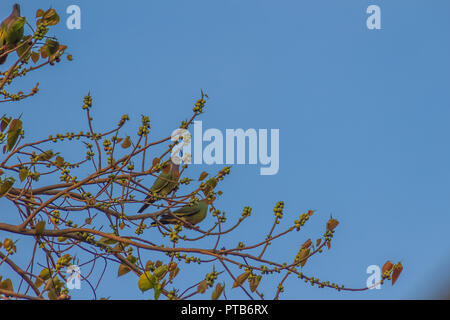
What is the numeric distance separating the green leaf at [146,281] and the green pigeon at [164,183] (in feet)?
1.84

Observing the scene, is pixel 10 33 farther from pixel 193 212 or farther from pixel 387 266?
pixel 387 266

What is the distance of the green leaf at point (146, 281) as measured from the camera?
3.46 meters

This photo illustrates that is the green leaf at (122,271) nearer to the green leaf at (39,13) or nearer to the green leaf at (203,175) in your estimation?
the green leaf at (203,175)

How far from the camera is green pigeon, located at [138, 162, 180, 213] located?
3.93 metres

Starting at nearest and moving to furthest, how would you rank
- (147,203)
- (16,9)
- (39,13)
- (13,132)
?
(147,203) < (13,132) < (39,13) < (16,9)

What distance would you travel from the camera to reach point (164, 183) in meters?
4.04

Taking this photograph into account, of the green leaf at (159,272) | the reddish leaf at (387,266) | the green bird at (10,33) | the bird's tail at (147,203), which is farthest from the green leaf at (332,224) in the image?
the green bird at (10,33)

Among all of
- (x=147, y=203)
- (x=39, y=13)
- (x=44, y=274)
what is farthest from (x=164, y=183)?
(x=39, y=13)

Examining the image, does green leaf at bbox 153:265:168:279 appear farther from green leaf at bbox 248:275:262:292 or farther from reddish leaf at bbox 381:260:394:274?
reddish leaf at bbox 381:260:394:274

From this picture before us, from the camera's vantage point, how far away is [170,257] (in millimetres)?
3727

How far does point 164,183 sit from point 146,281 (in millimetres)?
769

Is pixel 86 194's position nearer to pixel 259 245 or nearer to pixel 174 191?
pixel 174 191

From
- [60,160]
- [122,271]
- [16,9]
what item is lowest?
[122,271]
